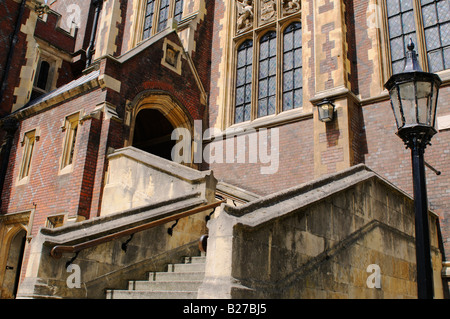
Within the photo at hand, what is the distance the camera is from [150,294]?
5254mm

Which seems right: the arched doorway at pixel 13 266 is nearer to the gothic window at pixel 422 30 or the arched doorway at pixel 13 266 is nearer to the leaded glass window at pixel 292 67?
the leaded glass window at pixel 292 67

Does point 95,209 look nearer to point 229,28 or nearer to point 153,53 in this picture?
point 153,53

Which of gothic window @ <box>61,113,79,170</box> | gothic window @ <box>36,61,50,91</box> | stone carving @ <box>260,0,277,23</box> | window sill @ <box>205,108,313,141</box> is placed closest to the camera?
gothic window @ <box>61,113,79,170</box>

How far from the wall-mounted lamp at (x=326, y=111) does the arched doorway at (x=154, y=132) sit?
5.55 metres

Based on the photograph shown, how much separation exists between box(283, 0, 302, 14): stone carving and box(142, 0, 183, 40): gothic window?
481 cm

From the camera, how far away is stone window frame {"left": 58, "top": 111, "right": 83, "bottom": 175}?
34.7ft

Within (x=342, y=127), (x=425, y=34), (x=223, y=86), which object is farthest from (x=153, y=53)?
(x=425, y=34)

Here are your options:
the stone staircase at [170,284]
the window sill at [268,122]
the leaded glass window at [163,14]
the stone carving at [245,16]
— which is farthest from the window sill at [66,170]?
the leaded glass window at [163,14]

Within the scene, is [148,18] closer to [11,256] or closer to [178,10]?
[178,10]

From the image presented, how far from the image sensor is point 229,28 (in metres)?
14.7

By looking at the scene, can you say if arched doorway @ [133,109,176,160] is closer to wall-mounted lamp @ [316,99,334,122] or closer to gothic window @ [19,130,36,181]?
gothic window @ [19,130,36,181]

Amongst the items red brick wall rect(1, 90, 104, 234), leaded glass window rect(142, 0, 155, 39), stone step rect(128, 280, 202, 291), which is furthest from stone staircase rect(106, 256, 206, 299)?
leaded glass window rect(142, 0, 155, 39)

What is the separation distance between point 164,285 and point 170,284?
126 mm

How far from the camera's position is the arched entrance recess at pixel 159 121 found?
12188 millimetres
